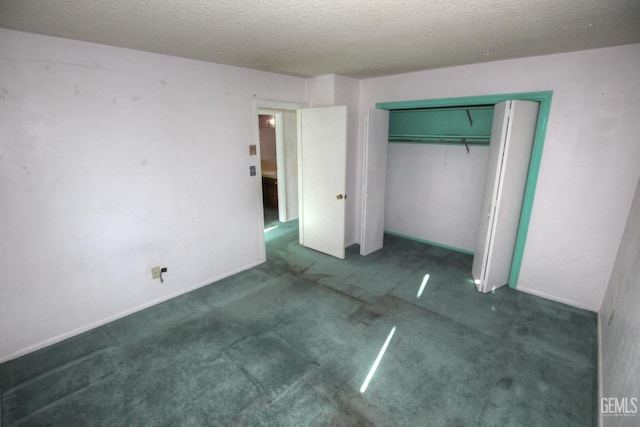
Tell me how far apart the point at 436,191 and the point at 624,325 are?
2.89 m

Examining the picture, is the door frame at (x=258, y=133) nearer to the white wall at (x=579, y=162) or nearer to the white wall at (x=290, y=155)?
the white wall at (x=290, y=155)

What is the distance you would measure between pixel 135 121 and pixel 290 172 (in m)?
3.27

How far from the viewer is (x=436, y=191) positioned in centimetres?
462

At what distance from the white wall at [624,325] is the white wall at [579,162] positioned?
0.59ft

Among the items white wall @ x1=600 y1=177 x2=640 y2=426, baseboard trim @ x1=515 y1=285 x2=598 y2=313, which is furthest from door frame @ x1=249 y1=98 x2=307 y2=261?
white wall @ x1=600 y1=177 x2=640 y2=426

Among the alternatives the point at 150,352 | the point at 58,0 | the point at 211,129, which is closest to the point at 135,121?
the point at 211,129

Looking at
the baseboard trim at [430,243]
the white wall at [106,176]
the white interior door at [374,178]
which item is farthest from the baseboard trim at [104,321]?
the baseboard trim at [430,243]

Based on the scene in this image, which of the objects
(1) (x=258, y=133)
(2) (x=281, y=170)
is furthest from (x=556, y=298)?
(2) (x=281, y=170)

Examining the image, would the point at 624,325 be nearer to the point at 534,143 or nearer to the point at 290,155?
the point at 534,143

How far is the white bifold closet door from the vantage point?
2.90 metres

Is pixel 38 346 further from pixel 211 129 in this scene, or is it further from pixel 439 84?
pixel 439 84

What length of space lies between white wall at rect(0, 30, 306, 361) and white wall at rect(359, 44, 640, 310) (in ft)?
9.59

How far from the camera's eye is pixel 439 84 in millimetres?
3609

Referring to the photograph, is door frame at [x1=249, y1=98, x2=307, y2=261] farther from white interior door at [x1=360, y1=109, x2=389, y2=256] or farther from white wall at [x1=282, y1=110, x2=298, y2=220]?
white wall at [x1=282, y1=110, x2=298, y2=220]
